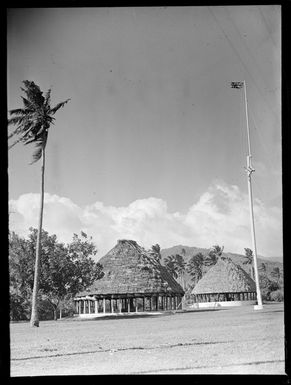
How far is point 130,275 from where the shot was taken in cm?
2469

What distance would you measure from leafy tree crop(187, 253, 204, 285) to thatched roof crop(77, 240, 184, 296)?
1312 inches

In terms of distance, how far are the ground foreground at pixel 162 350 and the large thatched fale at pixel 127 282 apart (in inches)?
266

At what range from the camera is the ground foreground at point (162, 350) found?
8.71m

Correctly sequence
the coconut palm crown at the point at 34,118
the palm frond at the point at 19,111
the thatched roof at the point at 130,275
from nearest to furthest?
the palm frond at the point at 19,111
the coconut palm crown at the point at 34,118
the thatched roof at the point at 130,275

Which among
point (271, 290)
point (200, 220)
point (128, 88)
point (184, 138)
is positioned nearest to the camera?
point (128, 88)

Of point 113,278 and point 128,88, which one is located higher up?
point 128,88

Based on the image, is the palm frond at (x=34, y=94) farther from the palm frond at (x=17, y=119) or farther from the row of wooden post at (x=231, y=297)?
the row of wooden post at (x=231, y=297)

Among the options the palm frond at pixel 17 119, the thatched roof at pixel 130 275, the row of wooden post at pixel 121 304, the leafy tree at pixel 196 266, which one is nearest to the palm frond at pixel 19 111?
the palm frond at pixel 17 119

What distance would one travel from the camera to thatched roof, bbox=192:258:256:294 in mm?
30938

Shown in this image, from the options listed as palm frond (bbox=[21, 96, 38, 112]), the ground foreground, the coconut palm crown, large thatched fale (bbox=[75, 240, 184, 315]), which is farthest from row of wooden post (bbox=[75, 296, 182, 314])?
palm frond (bbox=[21, 96, 38, 112])

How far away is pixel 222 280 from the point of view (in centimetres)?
3144

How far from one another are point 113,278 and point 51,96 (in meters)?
8.10
